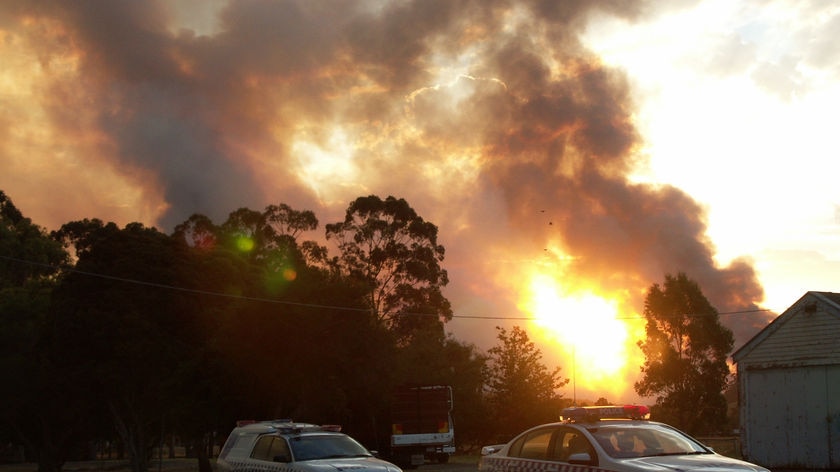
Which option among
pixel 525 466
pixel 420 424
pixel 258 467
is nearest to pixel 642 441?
pixel 525 466

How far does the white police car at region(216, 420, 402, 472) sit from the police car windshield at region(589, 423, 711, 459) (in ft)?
13.2

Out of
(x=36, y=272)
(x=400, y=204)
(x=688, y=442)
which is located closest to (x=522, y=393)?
(x=400, y=204)

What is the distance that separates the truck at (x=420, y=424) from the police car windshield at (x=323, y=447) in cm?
2080

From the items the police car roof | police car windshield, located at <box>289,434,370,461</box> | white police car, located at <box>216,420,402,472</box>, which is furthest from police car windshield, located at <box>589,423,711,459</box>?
the police car roof

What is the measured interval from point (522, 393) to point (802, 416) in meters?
24.9

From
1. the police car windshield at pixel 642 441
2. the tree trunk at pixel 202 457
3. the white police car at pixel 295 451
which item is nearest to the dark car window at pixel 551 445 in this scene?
the police car windshield at pixel 642 441

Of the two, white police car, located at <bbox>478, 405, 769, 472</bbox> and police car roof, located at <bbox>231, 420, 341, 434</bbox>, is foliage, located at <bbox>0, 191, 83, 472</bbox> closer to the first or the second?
police car roof, located at <bbox>231, 420, 341, 434</bbox>

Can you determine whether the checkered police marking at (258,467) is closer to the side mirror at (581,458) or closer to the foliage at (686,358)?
the side mirror at (581,458)

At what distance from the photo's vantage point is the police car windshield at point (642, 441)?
1084 centimetres

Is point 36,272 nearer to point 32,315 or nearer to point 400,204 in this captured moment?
point 32,315

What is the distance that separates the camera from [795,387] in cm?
2744

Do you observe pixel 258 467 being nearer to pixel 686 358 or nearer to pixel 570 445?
pixel 570 445

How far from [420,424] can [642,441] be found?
1026 inches

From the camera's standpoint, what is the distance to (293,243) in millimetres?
58938
